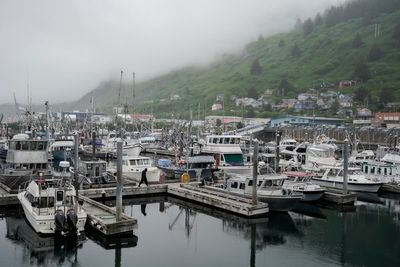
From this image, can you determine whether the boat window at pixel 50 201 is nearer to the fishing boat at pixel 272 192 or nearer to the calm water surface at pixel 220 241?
the calm water surface at pixel 220 241

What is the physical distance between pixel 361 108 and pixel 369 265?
455 ft

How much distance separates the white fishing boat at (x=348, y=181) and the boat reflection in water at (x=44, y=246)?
87.1 ft

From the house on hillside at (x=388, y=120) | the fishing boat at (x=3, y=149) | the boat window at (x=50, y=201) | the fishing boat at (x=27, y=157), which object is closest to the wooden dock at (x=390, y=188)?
the fishing boat at (x=27, y=157)

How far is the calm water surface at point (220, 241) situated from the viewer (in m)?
23.6

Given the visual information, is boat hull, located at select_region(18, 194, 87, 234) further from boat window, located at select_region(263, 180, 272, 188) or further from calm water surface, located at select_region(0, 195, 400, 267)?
boat window, located at select_region(263, 180, 272, 188)

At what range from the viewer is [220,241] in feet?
89.0

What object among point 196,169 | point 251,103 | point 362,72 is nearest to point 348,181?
point 196,169

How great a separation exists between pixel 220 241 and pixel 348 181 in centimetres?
2198

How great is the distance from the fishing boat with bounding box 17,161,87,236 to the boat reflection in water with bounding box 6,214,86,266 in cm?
43

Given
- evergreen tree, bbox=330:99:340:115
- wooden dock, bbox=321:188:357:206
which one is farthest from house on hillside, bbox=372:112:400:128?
wooden dock, bbox=321:188:357:206

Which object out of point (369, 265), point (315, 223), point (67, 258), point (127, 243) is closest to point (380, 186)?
point (315, 223)

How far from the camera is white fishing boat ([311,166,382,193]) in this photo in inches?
1695

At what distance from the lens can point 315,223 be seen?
32031 millimetres

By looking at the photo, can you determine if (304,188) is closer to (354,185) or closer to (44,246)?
(354,185)
